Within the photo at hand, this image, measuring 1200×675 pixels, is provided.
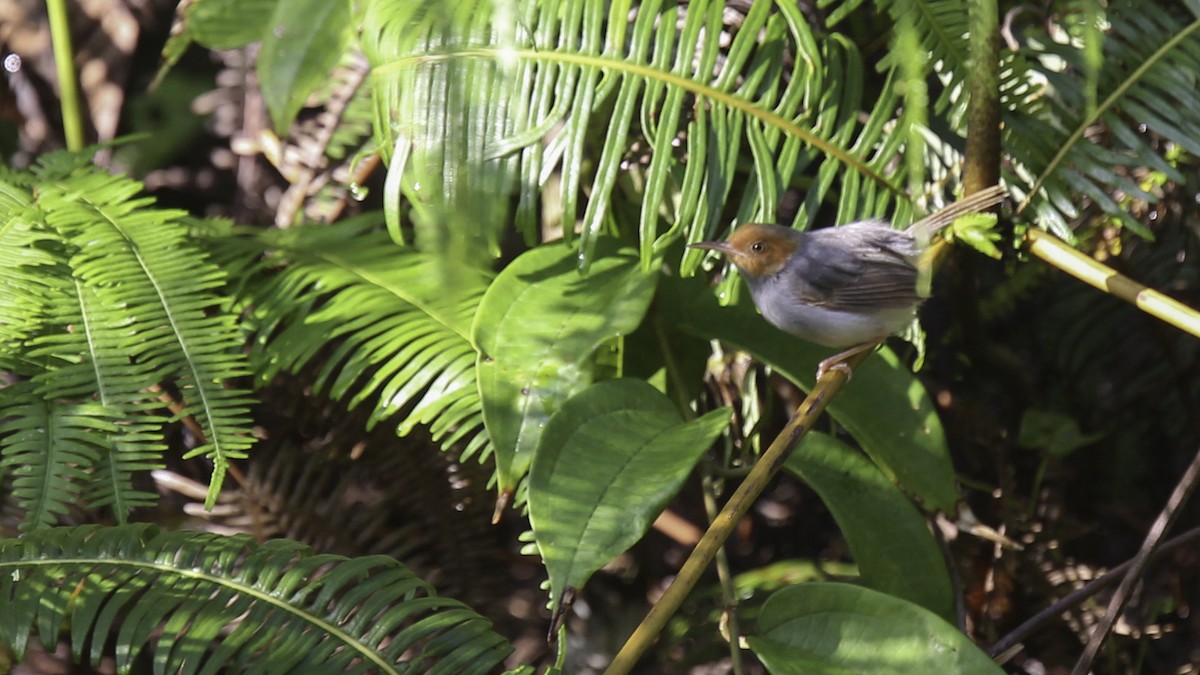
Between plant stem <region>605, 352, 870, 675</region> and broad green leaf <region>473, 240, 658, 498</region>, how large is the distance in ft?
1.35

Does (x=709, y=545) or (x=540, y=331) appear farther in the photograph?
(x=540, y=331)

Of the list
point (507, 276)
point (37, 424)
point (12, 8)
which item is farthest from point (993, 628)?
point (12, 8)

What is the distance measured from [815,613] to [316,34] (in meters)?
1.24

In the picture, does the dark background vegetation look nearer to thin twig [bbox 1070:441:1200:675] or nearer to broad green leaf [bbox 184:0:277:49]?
thin twig [bbox 1070:441:1200:675]

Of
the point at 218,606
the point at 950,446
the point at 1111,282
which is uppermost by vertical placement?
the point at 1111,282

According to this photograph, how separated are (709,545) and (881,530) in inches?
24.3

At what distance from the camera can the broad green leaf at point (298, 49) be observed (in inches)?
27.0

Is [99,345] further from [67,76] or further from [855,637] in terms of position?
[855,637]

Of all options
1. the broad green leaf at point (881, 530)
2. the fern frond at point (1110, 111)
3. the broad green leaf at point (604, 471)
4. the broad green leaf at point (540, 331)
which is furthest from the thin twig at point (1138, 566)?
the broad green leaf at point (540, 331)

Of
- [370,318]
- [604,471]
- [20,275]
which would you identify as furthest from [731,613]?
[20,275]

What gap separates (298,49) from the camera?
688 millimetres

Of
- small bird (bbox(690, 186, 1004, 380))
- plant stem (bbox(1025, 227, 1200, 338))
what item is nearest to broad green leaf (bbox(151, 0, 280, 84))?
small bird (bbox(690, 186, 1004, 380))

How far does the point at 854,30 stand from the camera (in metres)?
2.56

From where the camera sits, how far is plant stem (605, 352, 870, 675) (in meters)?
1.33
